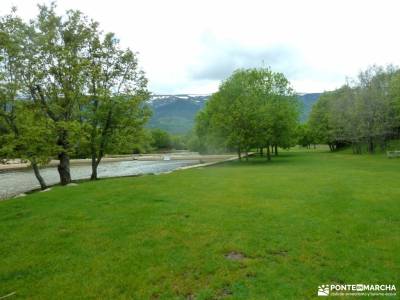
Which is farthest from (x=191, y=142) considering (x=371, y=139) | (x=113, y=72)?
(x=113, y=72)

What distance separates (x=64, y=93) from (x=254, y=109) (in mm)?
21105

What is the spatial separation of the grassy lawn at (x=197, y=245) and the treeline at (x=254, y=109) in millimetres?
22403

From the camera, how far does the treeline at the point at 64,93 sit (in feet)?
56.3

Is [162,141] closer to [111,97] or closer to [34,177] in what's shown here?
[34,177]

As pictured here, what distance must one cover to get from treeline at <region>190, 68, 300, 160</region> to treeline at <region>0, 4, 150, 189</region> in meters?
13.2

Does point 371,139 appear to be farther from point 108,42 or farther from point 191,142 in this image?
point 191,142

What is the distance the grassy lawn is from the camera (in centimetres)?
504

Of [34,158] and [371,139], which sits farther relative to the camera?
[371,139]

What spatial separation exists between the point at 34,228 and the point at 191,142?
267 ft

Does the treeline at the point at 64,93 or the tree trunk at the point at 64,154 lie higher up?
the treeline at the point at 64,93

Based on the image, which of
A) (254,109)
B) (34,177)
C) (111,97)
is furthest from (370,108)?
(34,177)

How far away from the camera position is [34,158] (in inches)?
668

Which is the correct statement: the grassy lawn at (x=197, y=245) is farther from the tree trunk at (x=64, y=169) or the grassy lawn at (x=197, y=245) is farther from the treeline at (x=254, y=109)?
the treeline at (x=254, y=109)

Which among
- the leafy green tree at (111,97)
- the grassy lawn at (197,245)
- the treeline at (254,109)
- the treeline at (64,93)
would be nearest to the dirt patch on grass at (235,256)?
the grassy lawn at (197,245)
